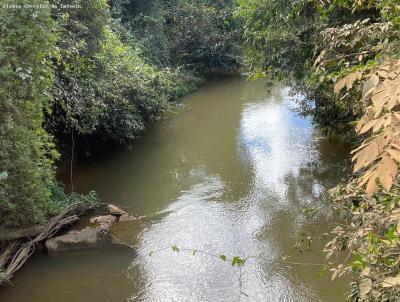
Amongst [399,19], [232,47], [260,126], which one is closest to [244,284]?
[399,19]

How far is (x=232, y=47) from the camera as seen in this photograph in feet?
58.5

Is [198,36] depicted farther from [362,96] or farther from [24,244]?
[362,96]

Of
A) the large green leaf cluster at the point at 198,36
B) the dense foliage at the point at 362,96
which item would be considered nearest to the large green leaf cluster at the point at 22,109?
the dense foliage at the point at 362,96

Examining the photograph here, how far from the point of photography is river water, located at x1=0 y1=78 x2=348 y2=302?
191 inches

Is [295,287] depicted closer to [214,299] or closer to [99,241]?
[214,299]

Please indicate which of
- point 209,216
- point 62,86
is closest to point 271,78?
point 209,216

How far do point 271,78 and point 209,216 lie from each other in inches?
102

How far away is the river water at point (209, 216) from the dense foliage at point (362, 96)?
0.91 metres

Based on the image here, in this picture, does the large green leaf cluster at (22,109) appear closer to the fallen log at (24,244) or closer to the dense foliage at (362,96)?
the fallen log at (24,244)

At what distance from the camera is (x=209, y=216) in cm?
646

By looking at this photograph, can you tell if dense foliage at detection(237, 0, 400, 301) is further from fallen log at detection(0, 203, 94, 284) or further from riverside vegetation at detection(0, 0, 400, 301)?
fallen log at detection(0, 203, 94, 284)

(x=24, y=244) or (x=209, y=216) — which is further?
(x=209, y=216)

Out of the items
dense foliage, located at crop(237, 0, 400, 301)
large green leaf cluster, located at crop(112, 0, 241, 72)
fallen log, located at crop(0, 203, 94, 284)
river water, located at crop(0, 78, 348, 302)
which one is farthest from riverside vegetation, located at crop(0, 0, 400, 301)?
large green leaf cluster, located at crop(112, 0, 241, 72)

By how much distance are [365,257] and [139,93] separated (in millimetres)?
7767
